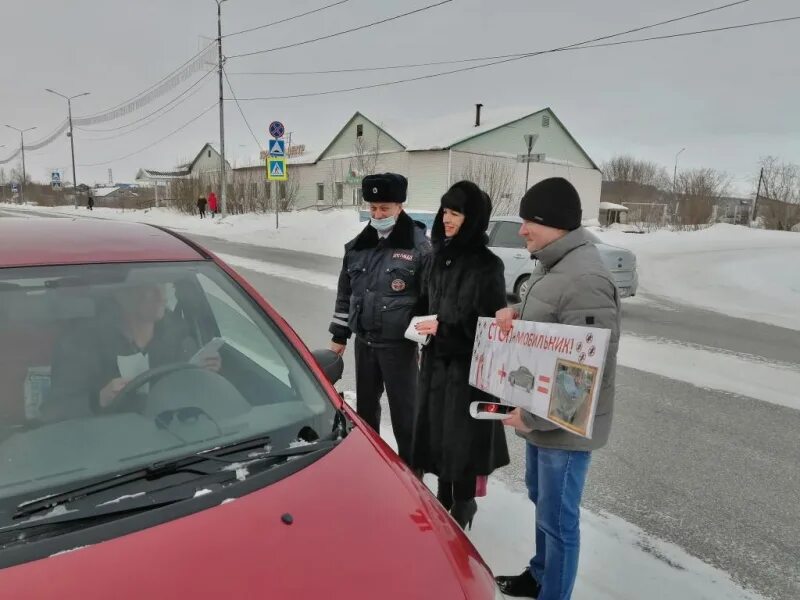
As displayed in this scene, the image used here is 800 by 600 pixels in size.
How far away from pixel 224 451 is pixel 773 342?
26.3 feet

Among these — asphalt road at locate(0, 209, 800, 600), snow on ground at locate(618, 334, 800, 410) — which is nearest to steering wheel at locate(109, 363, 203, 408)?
asphalt road at locate(0, 209, 800, 600)

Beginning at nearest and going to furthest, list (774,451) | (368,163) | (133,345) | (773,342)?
1. (133,345)
2. (774,451)
3. (773,342)
4. (368,163)

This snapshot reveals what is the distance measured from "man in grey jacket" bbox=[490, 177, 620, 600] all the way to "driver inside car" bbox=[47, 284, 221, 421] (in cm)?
131

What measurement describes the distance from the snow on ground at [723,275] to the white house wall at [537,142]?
15.8 metres

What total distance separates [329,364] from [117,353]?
0.81 meters

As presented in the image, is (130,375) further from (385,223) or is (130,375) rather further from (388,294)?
(385,223)

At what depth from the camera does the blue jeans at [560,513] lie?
2.23 metres

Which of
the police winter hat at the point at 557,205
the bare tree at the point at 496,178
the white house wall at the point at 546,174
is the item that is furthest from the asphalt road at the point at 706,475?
the white house wall at the point at 546,174

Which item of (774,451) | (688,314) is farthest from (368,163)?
(774,451)

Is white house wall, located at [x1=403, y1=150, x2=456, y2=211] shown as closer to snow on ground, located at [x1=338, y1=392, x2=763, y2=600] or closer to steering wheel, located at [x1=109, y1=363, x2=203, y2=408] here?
snow on ground, located at [x1=338, y1=392, x2=763, y2=600]

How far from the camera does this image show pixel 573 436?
218 centimetres

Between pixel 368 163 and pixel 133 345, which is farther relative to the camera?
pixel 368 163

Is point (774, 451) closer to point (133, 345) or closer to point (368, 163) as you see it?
point (133, 345)

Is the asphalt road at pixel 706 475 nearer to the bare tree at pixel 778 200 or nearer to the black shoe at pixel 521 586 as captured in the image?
the black shoe at pixel 521 586
